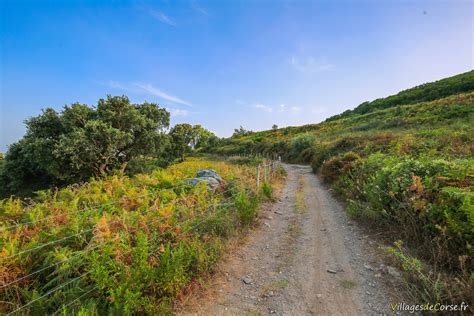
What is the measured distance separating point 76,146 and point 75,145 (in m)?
0.09

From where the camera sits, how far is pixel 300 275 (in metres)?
4.04

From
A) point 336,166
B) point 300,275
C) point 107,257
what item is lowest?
point 300,275

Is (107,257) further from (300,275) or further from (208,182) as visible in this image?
(208,182)

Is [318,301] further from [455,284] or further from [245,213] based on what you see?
[245,213]

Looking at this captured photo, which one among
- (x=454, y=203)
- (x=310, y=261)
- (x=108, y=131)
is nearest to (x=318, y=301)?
(x=310, y=261)

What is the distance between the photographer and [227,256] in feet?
15.4

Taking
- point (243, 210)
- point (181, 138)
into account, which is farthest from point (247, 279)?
point (181, 138)

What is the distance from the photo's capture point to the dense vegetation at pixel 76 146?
16.0 metres

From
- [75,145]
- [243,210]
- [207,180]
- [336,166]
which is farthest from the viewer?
[75,145]

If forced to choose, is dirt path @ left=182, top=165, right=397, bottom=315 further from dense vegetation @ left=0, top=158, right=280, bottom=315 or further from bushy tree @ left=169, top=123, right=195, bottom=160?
bushy tree @ left=169, top=123, right=195, bottom=160

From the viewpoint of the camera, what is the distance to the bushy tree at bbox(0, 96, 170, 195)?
16.0m

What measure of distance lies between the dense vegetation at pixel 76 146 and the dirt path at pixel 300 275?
13963mm

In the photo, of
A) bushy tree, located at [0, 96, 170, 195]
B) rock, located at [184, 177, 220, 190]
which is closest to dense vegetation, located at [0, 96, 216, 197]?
bushy tree, located at [0, 96, 170, 195]

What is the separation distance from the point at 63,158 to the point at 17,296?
15718 millimetres
